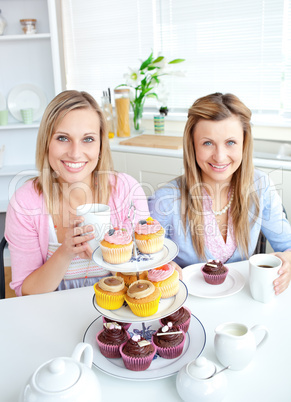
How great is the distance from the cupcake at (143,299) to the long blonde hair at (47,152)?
28.0 inches

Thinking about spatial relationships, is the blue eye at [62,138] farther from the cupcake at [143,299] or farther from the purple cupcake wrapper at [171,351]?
the purple cupcake wrapper at [171,351]

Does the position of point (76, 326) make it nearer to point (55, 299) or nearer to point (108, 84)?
point (55, 299)

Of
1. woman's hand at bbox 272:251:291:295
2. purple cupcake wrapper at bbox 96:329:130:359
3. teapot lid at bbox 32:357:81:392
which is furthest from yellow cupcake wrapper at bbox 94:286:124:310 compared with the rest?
woman's hand at bbox 272:251:291:295

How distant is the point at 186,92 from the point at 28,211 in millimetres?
2163

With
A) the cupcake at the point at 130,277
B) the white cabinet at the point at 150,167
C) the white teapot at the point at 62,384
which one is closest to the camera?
the white teapot at the point at 62,384

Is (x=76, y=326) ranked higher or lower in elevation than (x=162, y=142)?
lower

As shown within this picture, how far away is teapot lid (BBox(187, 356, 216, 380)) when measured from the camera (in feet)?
2.75

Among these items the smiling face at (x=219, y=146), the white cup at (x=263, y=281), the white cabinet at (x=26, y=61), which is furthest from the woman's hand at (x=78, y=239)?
the white cabinet at (x=26, y=61)

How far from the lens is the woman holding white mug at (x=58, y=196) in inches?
58.8

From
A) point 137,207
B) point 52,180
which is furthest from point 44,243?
point 137,207

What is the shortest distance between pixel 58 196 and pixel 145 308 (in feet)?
2.71

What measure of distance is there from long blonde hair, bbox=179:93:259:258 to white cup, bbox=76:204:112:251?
0.60 m

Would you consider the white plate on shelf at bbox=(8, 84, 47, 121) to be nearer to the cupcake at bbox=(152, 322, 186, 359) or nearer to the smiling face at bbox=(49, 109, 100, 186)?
the smiling face at bbox=(49, 109, 100, 186)

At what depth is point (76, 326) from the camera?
3.78ft
